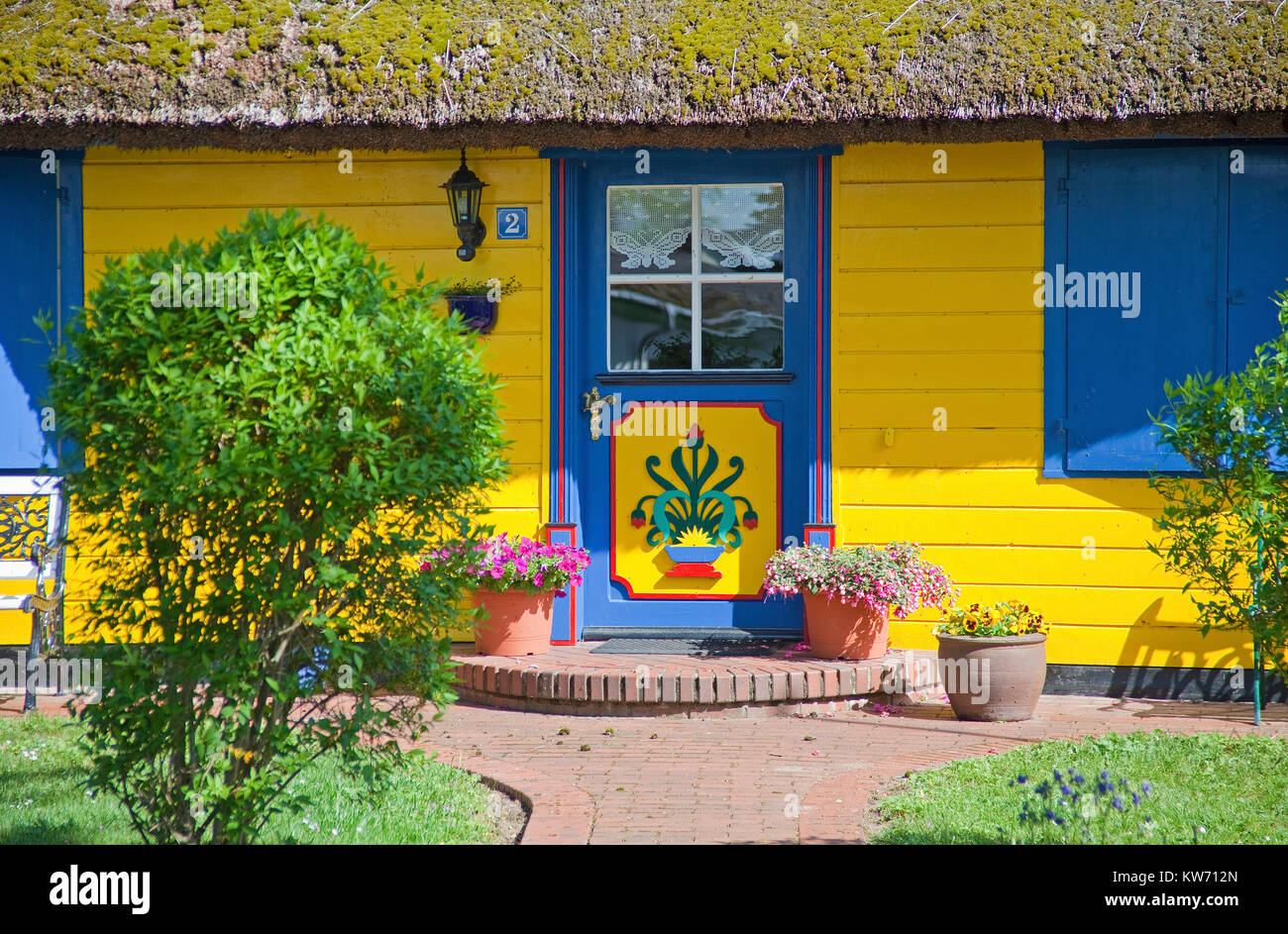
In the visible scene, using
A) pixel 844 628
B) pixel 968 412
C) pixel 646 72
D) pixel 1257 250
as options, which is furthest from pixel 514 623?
pixel 1257 250

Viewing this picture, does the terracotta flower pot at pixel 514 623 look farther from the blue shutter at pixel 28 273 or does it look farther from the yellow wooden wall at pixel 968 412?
the blue shutter at pixel 28 273

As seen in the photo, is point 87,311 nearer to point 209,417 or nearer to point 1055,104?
point 209,417

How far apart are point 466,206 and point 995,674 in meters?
3.90

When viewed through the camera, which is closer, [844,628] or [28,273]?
[844,628]

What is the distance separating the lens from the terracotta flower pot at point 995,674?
5.95 meters

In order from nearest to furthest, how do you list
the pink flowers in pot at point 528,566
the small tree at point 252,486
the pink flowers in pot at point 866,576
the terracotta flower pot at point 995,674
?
the small tree at point 252,486 → the terracotta flower pot at point 995,674 → the pink flowers in pot at point 866,576 → the pink flowers in pot at point 528,566

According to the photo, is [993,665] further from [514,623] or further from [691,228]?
[691,228]

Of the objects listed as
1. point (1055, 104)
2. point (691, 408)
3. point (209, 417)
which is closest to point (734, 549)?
point (691, 408)

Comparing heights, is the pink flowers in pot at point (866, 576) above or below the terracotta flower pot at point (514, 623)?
above

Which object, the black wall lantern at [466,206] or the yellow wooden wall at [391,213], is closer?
the black wall lantern at [466,206]

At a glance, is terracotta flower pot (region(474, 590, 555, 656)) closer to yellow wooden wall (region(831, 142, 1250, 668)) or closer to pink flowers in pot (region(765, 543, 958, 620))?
pink flowers in pot (region(765, 543, 958, 620))

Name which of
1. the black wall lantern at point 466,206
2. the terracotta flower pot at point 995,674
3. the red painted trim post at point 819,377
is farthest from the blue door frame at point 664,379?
the terracotta flower pot at point 995,674

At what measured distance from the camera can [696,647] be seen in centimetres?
682

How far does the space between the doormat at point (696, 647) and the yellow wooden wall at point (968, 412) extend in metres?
0.77
